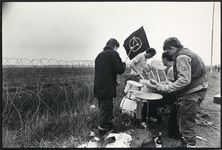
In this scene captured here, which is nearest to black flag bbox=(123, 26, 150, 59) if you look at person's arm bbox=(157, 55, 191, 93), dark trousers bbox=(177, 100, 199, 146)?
person's arm bbox=(157, 55, 191, 93)

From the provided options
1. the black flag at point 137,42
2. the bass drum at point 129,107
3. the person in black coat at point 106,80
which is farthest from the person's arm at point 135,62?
the person in black coat at point 106,80

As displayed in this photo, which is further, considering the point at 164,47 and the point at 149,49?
the point at 149,49

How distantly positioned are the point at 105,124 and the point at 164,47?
7.23 feet

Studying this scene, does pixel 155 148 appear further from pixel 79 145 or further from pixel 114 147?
pixel 79 145

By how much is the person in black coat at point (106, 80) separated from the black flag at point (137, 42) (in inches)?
78.8

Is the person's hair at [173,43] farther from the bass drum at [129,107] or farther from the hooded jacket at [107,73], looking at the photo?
the bass drum at [129,107]

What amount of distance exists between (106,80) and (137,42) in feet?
8.36

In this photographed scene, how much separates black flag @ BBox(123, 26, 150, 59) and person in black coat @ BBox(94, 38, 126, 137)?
2000 millimetres

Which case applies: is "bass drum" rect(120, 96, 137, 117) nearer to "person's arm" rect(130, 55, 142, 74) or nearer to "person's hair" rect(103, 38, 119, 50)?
"person's hair" rect(103, 38, 119, 50)

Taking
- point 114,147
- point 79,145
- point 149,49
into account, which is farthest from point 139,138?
point 149,49

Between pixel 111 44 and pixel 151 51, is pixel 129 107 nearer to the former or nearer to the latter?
pixel 111 44

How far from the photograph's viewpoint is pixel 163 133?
3459mm

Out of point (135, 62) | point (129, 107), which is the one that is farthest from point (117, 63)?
point (135, 62)

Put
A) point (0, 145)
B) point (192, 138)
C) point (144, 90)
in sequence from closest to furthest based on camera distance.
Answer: point (192, 138) < point (0, 145) < point (144, 90)
